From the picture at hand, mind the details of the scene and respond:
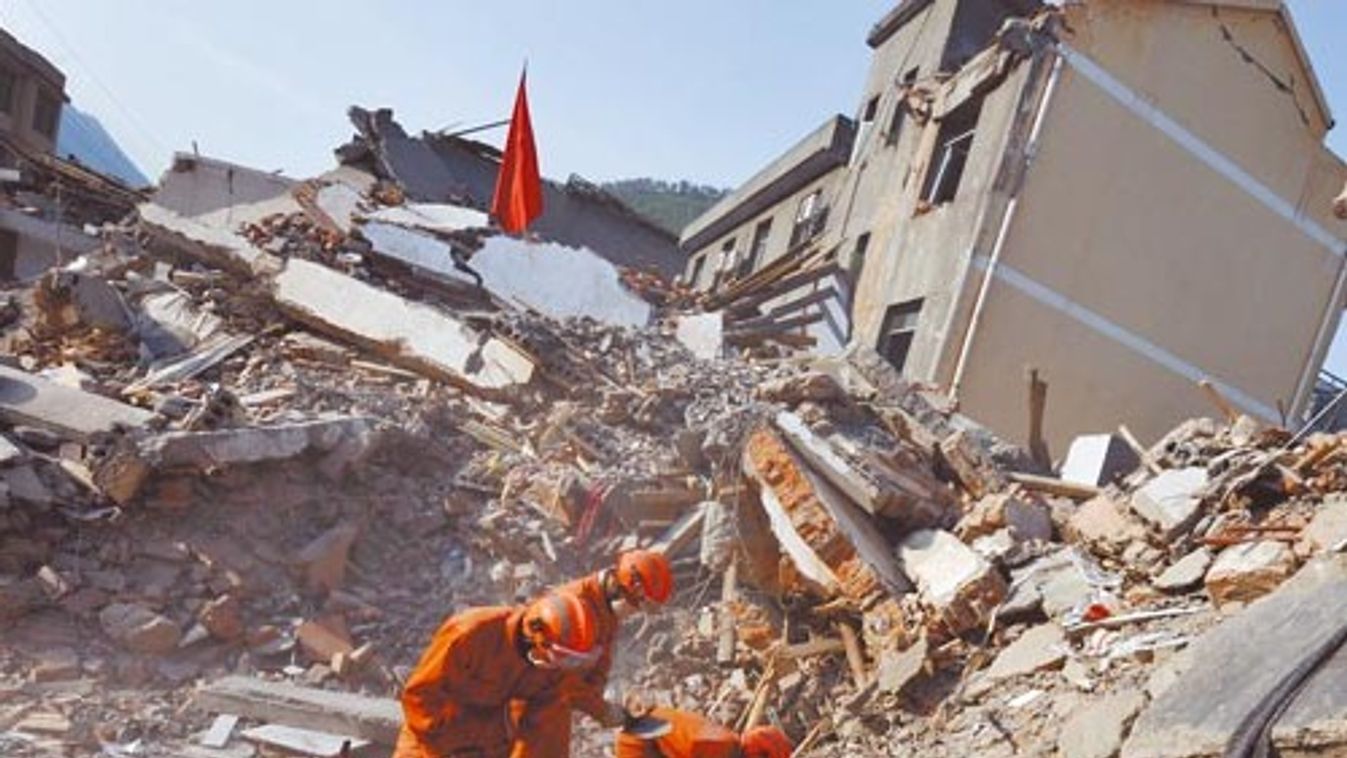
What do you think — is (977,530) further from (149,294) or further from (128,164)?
(128,164)

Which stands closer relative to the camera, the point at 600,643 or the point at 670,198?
A: the point at 600,643

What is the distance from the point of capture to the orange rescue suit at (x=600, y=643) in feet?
13.4

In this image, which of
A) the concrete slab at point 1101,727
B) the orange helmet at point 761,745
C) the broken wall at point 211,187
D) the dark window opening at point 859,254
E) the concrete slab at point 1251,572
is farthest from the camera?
the dark window opening at point 859,254

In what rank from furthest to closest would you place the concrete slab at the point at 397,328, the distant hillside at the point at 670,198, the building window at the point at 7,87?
the distant hillside at the point at 670,198 → the building window at the point at 7,87 → the concrete slab at the point at 397,328

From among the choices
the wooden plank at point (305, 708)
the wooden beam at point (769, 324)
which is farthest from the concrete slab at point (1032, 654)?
the wooden beam at point (769, 324)

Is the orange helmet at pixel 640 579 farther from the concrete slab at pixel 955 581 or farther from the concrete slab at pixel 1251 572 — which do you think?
the concrete slab at pixel 1251 572

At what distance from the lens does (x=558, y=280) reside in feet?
37.4

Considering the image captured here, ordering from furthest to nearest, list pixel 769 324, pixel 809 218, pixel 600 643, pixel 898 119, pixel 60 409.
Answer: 1. pixel 809 218
2. pixel 898 119
3. pixel 769 324
4. pixel 60 409
5. pixel 600 643

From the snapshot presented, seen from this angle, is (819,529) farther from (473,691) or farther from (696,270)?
(696,270)

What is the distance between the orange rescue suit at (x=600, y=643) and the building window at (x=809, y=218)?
1377 centimetres

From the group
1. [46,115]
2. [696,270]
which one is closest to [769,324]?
[696,270]

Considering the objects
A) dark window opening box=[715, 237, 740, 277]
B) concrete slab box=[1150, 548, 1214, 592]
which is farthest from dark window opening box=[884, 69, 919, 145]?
concrete slab box=[1150, 548, 1214, 592]

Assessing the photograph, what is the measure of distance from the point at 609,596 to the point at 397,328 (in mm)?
5819

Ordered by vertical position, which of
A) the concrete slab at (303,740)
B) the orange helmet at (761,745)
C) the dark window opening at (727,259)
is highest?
the dark window opening at (727,259)
